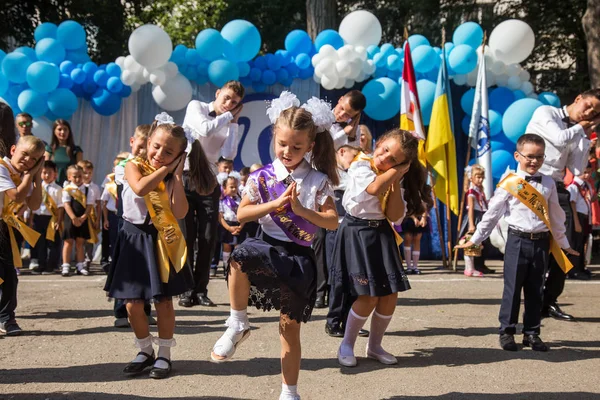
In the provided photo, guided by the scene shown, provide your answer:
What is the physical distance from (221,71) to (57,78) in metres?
2.40

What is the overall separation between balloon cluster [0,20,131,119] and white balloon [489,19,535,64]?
5938mm

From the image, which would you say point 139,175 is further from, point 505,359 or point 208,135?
point 505,359

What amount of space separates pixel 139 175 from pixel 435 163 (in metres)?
7.21

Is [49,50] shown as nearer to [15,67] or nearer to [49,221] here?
[15,67]

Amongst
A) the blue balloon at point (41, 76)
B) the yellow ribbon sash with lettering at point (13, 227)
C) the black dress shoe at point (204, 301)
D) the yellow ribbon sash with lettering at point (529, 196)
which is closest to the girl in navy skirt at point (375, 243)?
the yellow ribbon sash with lettering at point (529, 196)

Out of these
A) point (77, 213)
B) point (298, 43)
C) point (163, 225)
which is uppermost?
point (298, 43)

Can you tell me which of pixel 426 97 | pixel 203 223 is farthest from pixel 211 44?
pixel 203 223

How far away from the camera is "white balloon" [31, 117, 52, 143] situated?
10.4m

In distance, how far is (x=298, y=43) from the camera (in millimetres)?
11242

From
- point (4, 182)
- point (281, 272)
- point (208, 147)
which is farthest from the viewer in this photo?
point (208, 147)

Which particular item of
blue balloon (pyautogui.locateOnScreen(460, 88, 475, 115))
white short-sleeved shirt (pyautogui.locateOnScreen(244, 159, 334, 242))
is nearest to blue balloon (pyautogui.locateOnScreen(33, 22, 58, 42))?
blue balloon (pyautogui.locateOnScreen(460, 88, 475, 115))

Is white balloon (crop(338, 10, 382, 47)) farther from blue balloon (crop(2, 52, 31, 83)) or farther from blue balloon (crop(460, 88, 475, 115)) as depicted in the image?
blue balloon (crop(2, 52, 31, 83))

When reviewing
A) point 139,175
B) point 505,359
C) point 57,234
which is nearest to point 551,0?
point 57,234

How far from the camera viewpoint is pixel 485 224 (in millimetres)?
5254
